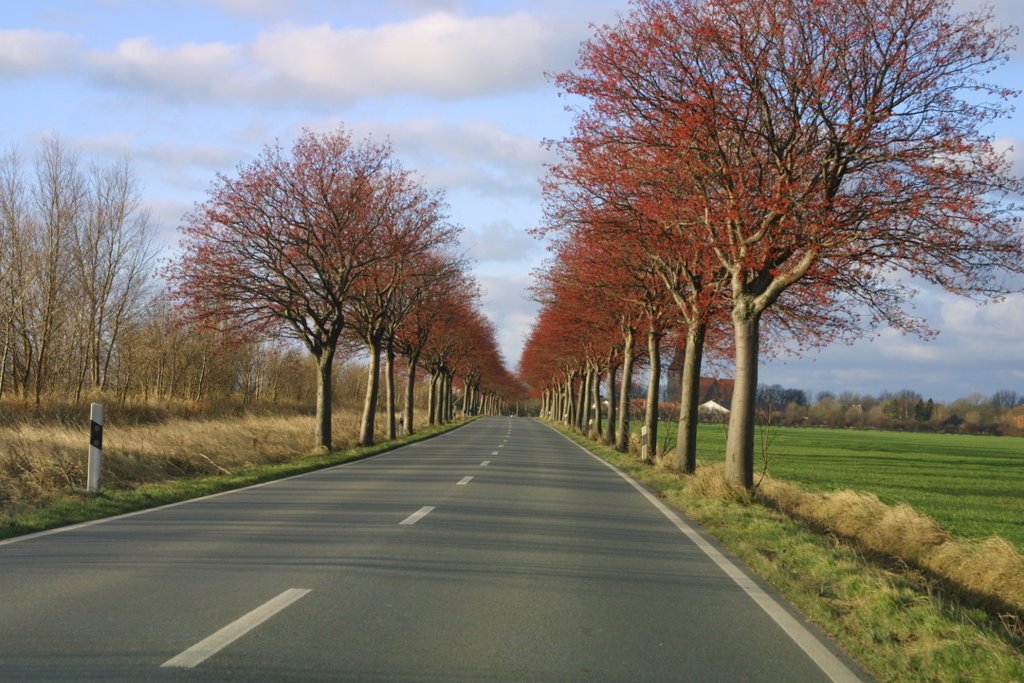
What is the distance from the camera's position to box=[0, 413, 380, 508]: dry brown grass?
14.4 meters

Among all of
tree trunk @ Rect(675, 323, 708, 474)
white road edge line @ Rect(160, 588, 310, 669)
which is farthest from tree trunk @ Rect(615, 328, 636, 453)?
white road edge line @ Rect(160, 588, 310, 669)

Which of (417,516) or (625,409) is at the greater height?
(625,409)

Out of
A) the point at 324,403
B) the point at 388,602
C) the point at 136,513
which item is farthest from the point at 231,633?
the point at 324,403

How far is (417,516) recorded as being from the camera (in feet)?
38.7

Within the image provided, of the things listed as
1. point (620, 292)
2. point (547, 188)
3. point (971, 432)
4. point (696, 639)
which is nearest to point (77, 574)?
point (696, 639)

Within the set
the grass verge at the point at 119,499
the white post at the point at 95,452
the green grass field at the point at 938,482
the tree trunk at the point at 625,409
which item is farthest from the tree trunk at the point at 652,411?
the white post at the point at 95,452

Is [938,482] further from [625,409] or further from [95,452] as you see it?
[95,452]

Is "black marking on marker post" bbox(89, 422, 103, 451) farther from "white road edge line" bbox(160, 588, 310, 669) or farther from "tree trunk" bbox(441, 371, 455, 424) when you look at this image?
"tree trunk" bbox(441, 371, 455, 424)

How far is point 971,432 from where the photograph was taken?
120 m

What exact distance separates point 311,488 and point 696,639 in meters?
10.9

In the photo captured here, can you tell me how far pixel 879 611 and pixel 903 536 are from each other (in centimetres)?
634

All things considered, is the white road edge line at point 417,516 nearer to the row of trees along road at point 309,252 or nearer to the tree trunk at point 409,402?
the row of trees along road at point 309,252

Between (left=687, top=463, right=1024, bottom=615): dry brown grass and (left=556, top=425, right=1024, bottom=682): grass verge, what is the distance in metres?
0.74

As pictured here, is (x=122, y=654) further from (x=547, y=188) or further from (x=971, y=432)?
(x=971, y=432)
